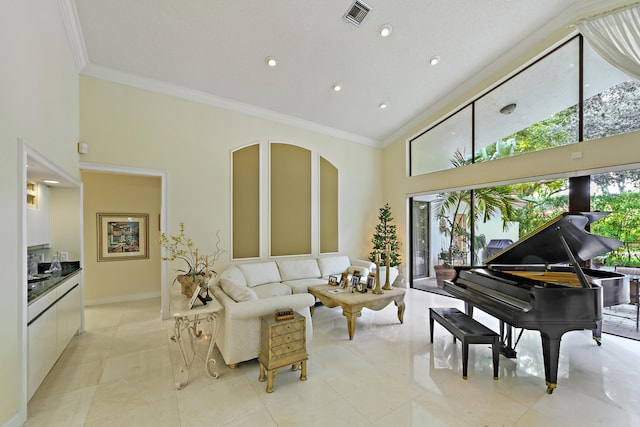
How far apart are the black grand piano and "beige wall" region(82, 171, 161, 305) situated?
212 inches

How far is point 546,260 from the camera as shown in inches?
124

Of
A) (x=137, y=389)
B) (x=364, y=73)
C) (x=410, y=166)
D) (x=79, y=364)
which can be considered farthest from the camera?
(x=410, y=166)

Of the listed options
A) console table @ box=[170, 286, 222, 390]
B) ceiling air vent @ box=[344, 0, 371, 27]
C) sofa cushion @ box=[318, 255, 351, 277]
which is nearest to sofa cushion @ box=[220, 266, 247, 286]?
console table @ box=[170, 286, 222, 390]

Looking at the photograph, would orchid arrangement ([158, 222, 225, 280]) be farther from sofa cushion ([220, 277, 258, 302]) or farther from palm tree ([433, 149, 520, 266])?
palm tree ([433, 149, 520, 266])

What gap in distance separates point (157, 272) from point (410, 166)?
607 cm

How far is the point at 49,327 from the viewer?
256 cm

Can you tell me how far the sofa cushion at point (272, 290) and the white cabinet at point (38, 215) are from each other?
9.03 ft

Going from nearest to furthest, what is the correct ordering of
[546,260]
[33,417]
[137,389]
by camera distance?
[33,417] < [137,389] < [546,260]

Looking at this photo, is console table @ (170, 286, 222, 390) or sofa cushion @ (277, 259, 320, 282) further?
sofa cushion @ (277, 259, 320, 282)

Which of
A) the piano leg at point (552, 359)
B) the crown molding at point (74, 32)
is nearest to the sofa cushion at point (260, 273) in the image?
the crown molding at point (74, 32)

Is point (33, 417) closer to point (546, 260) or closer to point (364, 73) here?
point (546, 260)

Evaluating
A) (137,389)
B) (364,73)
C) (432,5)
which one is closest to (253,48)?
(364,73)

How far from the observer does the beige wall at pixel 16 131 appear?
73.7 inches

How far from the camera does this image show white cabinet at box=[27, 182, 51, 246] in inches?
120
